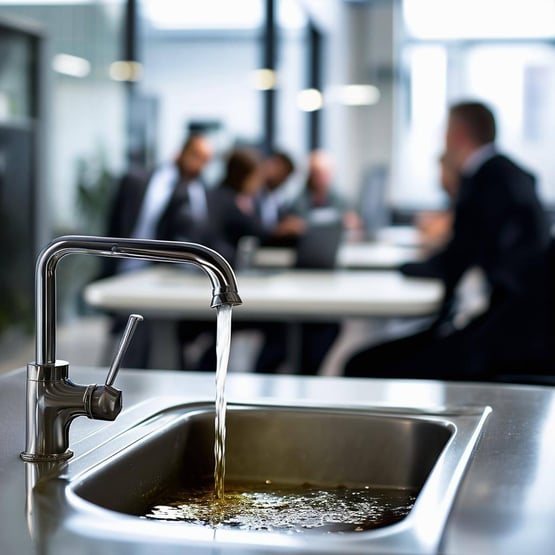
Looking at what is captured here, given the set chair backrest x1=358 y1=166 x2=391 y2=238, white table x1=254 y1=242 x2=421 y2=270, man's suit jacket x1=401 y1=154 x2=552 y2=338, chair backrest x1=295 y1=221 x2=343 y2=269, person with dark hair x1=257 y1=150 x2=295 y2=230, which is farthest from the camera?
person with dark hair x1=257 y1=150 x2=295 y2=230

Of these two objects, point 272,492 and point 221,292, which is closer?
point 221,292

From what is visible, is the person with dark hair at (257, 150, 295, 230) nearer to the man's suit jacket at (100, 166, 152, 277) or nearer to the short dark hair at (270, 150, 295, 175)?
the short dark hair at (270, 150, 295, 175)

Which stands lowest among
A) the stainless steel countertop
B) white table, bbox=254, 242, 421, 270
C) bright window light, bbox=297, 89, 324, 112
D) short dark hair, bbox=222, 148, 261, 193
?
the stainless steel countertop

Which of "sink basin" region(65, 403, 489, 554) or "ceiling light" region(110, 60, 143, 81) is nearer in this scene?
"sink basin" region(65, 403, 489, 554)

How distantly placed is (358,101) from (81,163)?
709 centimetres

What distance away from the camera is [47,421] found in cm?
124

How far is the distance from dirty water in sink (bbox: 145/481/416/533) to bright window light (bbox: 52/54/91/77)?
4.92 metres

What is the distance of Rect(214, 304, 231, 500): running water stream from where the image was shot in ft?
4.21

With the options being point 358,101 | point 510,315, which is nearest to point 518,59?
point 358,101

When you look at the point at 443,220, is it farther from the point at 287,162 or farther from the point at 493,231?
the point at 493,231

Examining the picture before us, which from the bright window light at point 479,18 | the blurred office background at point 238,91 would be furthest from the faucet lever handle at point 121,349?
the bright window light at point 479,18

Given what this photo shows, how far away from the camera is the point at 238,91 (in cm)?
961

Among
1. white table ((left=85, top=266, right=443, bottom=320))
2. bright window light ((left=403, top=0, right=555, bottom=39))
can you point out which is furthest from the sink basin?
bright window light ((left=403, top=0, right=555, bottom=39))

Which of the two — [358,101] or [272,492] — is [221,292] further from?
[358,101]
